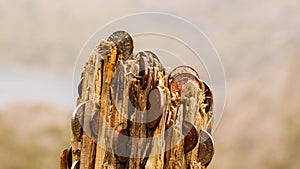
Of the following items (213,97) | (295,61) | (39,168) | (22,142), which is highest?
(295,61)

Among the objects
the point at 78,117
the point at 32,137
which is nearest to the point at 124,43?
the point at 78,117

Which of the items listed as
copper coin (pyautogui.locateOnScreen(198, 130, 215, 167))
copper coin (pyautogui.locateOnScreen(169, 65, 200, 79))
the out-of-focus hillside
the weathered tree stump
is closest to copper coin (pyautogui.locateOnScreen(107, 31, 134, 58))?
the weathered tree stump

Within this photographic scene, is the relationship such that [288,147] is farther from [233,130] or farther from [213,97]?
[213,97]

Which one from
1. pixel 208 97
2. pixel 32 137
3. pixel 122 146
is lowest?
pixel 122 146

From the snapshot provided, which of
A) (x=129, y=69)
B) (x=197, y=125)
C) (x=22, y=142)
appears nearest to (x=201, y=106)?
(x=197, y=125)

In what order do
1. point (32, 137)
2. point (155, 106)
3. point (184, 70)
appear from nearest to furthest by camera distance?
point (155, 106) < point (184, 70) < point (32, 137)

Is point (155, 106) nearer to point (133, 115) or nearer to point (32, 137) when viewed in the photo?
point (133, 115)

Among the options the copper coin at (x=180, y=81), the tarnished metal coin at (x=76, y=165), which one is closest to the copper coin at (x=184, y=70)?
the copper coin at (x=180, y=81)
